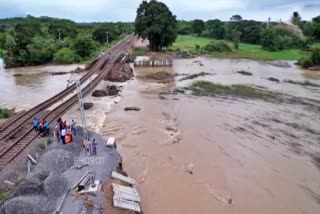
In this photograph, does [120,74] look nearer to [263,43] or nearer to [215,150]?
[215,150]

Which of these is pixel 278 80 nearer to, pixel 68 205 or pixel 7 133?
pixel 7 133

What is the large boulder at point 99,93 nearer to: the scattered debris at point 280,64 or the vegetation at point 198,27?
the scattered debris at point 280,64

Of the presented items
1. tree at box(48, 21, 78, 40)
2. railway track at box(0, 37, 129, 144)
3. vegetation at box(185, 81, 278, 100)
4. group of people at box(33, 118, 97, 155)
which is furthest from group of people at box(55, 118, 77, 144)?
tree at box(48, 21, 78, 40)

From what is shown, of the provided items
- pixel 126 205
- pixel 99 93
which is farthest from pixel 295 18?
pixel 126 205

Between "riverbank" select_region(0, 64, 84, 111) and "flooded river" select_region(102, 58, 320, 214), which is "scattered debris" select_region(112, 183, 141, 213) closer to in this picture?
"flooded river" select_region(102, 58, 320, 214)

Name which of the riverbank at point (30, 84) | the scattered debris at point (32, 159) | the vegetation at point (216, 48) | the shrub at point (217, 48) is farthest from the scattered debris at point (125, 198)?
the shrub at point (217, 48)

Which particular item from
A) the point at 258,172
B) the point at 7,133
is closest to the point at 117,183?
the point at 258,172
